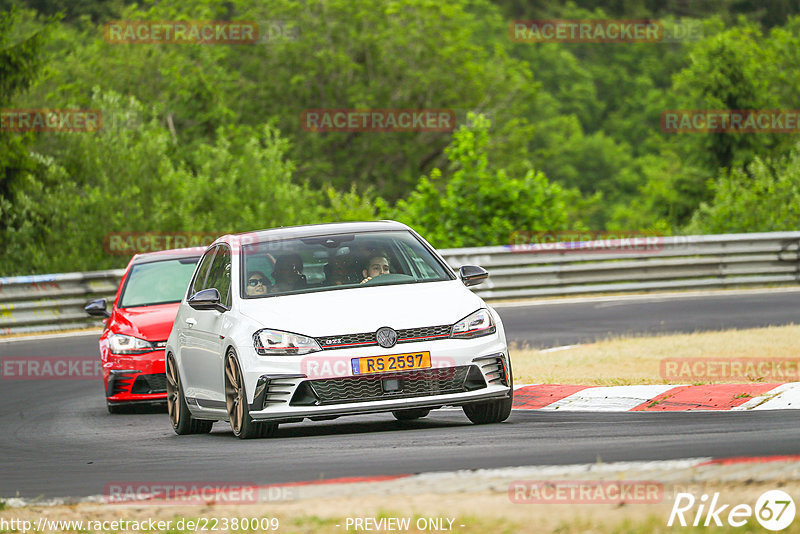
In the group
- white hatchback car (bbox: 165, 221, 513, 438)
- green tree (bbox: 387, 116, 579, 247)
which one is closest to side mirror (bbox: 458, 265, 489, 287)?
white hatchback car (bbox: 165, 221, 513, 438)

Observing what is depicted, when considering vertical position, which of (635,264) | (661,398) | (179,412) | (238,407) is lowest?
(635,264)

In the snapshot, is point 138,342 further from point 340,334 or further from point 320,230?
point 340,334

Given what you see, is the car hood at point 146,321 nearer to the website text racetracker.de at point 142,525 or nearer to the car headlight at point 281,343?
the car headlight at point 281,343

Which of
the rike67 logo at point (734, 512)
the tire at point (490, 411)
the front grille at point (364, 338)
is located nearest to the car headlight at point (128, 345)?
the tire at point (490, 411)

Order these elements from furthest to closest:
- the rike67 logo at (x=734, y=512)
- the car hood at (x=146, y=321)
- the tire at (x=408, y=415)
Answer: the car hood at (x=146, y=321) < the tire at (x=408, y=415) < the rike67 logo at (x=734, y=512)

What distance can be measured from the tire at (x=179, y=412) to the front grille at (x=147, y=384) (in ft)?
6.44

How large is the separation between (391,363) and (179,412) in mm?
2618

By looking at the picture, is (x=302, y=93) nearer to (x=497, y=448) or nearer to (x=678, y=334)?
(x=678, y=334)

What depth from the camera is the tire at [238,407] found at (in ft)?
31.0

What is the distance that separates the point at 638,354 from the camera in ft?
48.5

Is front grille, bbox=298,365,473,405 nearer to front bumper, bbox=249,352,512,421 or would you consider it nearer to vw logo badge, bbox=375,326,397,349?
front bumper, bbox=249,352,512,421

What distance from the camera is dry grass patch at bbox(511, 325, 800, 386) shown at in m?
12.9

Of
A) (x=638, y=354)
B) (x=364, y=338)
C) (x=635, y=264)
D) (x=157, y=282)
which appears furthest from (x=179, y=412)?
(x=635, y=264)

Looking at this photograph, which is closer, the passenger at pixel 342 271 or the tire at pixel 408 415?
the passenger at pixel 342 271
